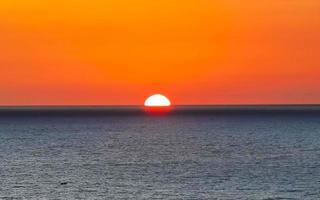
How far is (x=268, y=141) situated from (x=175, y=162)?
170 ft

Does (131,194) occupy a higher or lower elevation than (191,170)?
lower

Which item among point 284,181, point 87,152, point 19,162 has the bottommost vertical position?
point 284,181

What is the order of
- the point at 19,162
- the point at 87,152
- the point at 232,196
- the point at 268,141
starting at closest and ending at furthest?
A: the point at 232,196 < the point at 19,162 < the point at 87,152 < the point at 268,141

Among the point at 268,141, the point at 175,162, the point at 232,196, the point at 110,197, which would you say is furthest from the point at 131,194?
the point at 268,141

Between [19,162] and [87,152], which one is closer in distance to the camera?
[19,162]

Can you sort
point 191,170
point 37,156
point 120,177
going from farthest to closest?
point 37,156
point 191,170
point 120,177

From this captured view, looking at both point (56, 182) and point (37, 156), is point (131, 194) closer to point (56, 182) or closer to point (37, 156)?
point (56, 182)

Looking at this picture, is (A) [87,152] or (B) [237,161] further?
(A) [87,152]

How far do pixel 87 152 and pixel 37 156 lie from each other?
10790mm

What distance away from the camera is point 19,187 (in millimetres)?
68250

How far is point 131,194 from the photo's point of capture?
63.9 m

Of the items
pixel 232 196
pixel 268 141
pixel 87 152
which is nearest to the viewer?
pixel 232 196

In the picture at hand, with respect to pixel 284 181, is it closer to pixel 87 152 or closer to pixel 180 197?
pixel 180 197

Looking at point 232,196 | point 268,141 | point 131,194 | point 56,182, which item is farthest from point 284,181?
point 268,141
